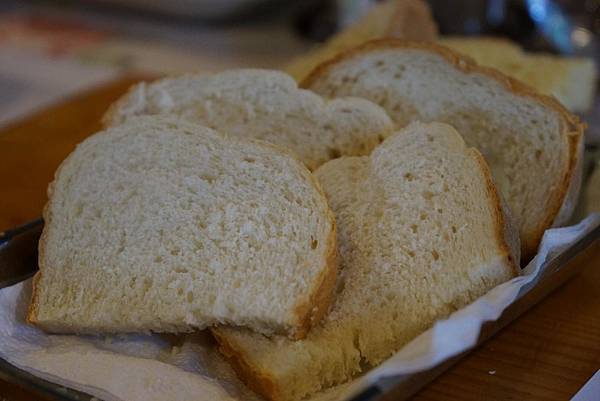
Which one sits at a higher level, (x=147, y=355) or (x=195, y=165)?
(x=195, y=165)

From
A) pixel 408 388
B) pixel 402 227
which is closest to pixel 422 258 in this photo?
pixel 402 227

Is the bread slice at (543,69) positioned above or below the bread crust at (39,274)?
above

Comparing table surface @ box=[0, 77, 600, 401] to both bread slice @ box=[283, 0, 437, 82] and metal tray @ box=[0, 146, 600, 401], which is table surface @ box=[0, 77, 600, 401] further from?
bread slice @ box=[283, 0, 437, 82]

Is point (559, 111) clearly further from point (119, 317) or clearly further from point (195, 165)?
point (119, 317)

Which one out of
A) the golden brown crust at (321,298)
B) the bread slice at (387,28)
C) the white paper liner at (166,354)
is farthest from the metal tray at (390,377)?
the bread slice at (387,28)

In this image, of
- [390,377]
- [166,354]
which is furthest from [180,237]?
[390,377]

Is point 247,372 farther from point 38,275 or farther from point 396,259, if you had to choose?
point 38,275

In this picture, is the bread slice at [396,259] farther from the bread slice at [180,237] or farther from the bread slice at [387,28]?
the bread slice at [387,28]
